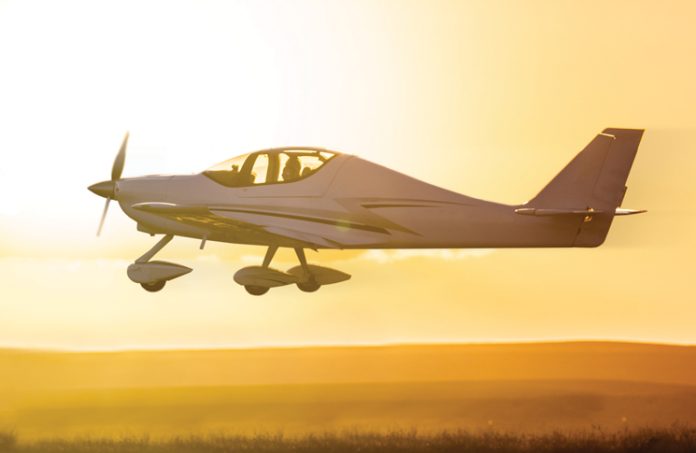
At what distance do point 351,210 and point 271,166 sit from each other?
1.92 meters

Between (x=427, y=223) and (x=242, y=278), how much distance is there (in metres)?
4.00

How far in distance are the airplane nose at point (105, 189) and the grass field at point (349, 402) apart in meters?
13.9

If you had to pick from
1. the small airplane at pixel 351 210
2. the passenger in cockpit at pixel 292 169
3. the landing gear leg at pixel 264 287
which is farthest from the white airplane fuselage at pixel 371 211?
the landing gear leg at pixel 264 287

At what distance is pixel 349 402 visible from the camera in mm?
38219

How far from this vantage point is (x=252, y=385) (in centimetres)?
3984

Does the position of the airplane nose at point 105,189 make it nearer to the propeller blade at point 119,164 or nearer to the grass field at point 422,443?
the propeller blade at point 119,164

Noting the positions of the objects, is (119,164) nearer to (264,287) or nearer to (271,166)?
(271,166)

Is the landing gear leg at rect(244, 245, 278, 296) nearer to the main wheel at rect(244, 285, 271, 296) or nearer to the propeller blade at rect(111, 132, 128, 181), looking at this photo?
the main wheel at rect(244, 285, 271, 296)

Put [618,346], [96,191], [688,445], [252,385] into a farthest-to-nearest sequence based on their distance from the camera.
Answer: [618,346], [252,385], [688,445], [96,191]

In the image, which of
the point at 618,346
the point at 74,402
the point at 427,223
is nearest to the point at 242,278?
the point at 427,223

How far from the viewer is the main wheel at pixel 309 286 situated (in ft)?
66.5

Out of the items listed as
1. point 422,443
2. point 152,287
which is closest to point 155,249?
point 152,287

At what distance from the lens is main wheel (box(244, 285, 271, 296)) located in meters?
20.4

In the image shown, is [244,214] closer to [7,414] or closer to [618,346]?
[7,414]
